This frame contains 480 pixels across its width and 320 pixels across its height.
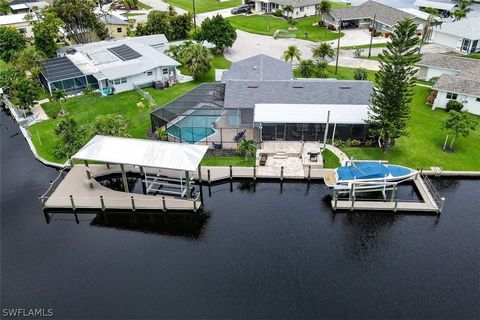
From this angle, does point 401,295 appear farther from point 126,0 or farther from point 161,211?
point 126,0

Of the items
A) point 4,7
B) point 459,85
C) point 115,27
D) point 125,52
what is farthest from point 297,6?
point 4,7

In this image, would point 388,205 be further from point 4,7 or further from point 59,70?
point 4,7

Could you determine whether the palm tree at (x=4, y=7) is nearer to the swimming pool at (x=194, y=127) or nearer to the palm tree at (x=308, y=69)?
the swimming pool at (x=194, y=127)

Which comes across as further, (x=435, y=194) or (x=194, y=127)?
(x=194, y=127)

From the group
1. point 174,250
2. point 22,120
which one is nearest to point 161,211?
point 174,250

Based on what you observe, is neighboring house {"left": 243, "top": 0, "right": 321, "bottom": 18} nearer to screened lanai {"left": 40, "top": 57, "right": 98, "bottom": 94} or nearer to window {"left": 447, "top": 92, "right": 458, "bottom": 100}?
window {"left": 447, "top": 92, "right": 458, "bottom": 100}
